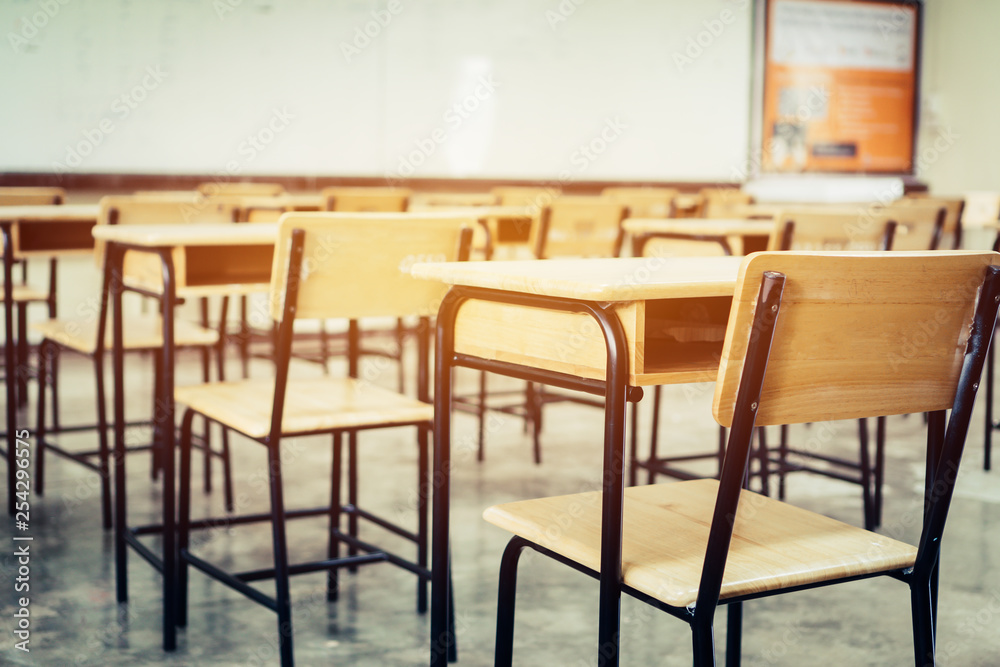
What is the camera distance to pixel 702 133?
25.6 feet

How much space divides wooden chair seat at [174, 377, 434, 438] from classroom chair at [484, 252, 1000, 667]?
61 cm

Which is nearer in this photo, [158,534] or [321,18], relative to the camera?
[158,534]

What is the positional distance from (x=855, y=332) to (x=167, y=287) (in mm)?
1353

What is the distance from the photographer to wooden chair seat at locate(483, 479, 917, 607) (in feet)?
4.16

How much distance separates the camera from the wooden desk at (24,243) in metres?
2.87

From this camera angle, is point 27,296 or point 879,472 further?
point 27,296

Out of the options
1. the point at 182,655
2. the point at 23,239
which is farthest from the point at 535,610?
the point at 23,239

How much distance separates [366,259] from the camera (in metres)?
2.00

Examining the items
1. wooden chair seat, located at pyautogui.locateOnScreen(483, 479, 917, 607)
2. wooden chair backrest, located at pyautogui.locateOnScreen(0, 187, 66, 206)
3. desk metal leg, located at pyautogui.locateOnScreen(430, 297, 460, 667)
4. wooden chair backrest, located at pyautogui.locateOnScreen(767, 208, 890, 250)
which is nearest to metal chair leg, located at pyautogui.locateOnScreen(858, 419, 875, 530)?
wooden chair backrest, located at pyautogui.locateOnScreen(767, 208, 890, 250)

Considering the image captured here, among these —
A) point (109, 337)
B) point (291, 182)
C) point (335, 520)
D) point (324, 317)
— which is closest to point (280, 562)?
point (324, 317)

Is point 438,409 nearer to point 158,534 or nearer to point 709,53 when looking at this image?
point 158,534

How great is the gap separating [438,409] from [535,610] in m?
0.86

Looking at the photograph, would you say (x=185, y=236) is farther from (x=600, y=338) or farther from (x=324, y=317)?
(x=600, y=338)

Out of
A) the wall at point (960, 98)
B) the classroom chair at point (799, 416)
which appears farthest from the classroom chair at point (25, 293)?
the wall at point (960, 98)
